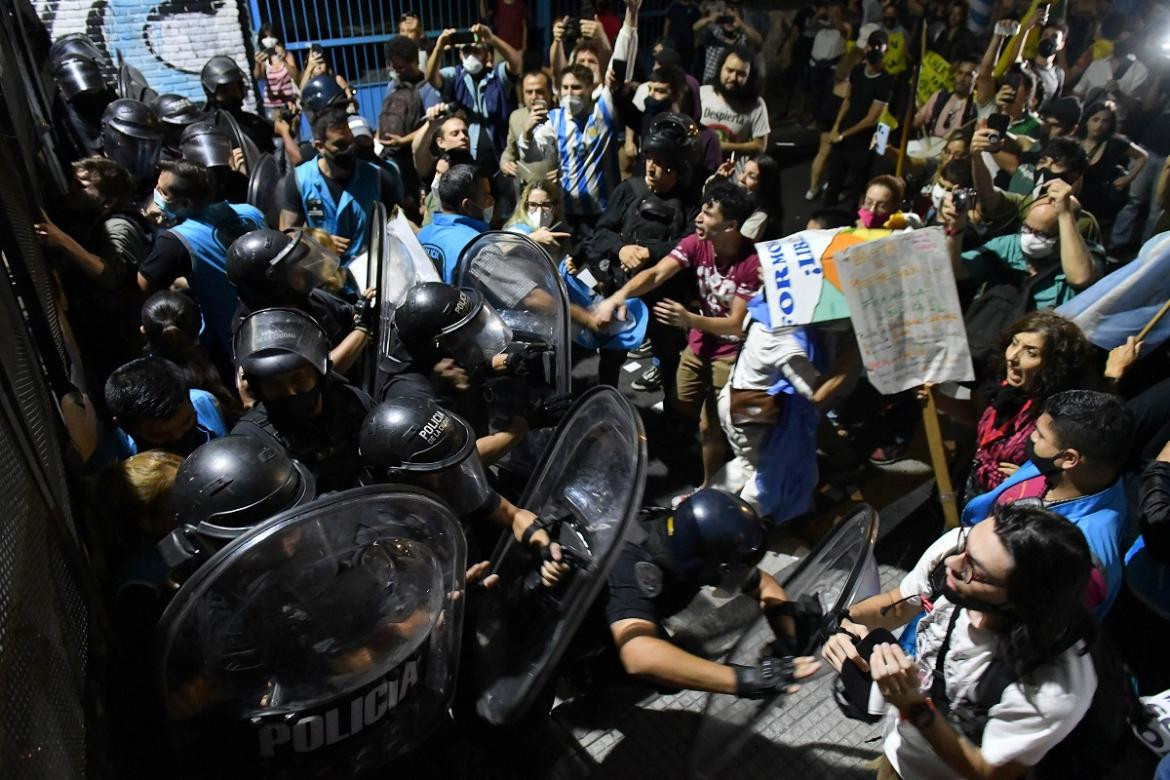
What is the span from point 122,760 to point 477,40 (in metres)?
6.51

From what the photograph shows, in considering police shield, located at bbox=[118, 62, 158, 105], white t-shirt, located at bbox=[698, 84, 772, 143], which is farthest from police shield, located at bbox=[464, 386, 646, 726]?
police shield, located at bbox=[118, 62, 158, 105]

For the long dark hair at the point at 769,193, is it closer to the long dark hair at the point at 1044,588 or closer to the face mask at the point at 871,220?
the face mask at the point at 871,220

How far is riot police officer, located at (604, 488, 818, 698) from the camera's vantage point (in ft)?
7.25

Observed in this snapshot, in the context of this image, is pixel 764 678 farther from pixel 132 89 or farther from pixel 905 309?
pixel 132 89

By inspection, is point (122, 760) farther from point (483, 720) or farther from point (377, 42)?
point (377, 42)

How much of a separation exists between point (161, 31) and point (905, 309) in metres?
9.30

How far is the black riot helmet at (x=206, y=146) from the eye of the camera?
4617 mm

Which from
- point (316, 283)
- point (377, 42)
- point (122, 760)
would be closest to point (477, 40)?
point (377, 42)

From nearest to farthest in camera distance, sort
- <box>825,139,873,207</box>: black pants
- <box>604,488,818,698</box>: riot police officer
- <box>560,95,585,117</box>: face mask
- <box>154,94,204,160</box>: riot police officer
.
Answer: <box>604,488,818,698</box>: riot police officer < <box>560,95,585,117</box>: face mask < <box>154,94,204,160</box>: riot police officer < <box>825,139,873,207</box>: black pants

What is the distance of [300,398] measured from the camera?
8.82 feet

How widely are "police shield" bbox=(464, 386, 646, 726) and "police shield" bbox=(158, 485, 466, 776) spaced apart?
1.07 ft

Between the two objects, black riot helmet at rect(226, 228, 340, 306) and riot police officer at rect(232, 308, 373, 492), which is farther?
black riot helmet at rect(226, 228, 340, 306)

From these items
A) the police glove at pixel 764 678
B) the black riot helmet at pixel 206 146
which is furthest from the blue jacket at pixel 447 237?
the police glove at pixel 764 678

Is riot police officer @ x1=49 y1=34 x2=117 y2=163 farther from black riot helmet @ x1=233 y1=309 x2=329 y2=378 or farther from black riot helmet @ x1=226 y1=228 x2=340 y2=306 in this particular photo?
black riot helmet @ x1=233 y1=309 x2=329 y2=378
